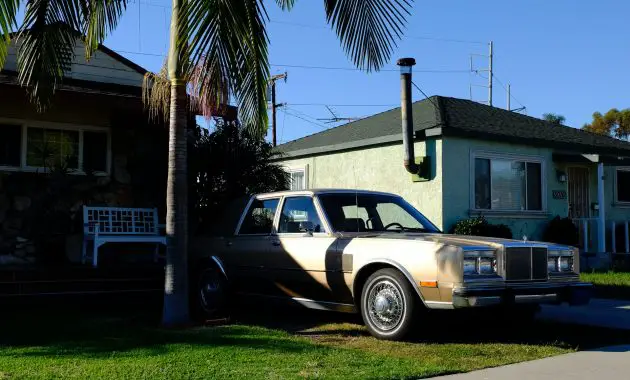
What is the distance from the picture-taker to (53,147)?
1138 centimetres

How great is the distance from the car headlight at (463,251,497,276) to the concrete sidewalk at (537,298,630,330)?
2.53 meters

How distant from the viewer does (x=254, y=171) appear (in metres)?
12.1

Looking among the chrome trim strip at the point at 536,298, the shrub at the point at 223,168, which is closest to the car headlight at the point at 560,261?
the chrome trim strip at the point at 536,298

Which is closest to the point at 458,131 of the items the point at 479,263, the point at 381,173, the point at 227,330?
the point at 381,173

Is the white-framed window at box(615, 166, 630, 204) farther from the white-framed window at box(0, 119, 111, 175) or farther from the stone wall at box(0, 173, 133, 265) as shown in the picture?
the stone wall at box(0, 173, 133, 265)

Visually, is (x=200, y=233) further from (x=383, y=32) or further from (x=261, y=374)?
(x=261, y=374)

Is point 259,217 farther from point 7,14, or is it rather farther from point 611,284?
point 611,284

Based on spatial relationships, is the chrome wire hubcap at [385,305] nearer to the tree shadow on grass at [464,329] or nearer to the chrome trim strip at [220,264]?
the tree shadow on grass at [464,329]

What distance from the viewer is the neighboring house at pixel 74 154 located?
10578 millimetres

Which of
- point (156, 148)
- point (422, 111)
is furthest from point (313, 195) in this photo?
point (422, 111)

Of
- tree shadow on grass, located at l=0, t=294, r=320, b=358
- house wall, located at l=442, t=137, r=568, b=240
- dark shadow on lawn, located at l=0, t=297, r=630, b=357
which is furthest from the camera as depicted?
house wall, located at l=442, t=137, r=568, b=240

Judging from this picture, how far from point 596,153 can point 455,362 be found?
43.0 ft

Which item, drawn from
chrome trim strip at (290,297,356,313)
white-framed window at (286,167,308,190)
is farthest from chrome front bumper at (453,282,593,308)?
white-framed window at (286,167,308,190)

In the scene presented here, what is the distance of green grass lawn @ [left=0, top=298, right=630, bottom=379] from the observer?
5750 mm
